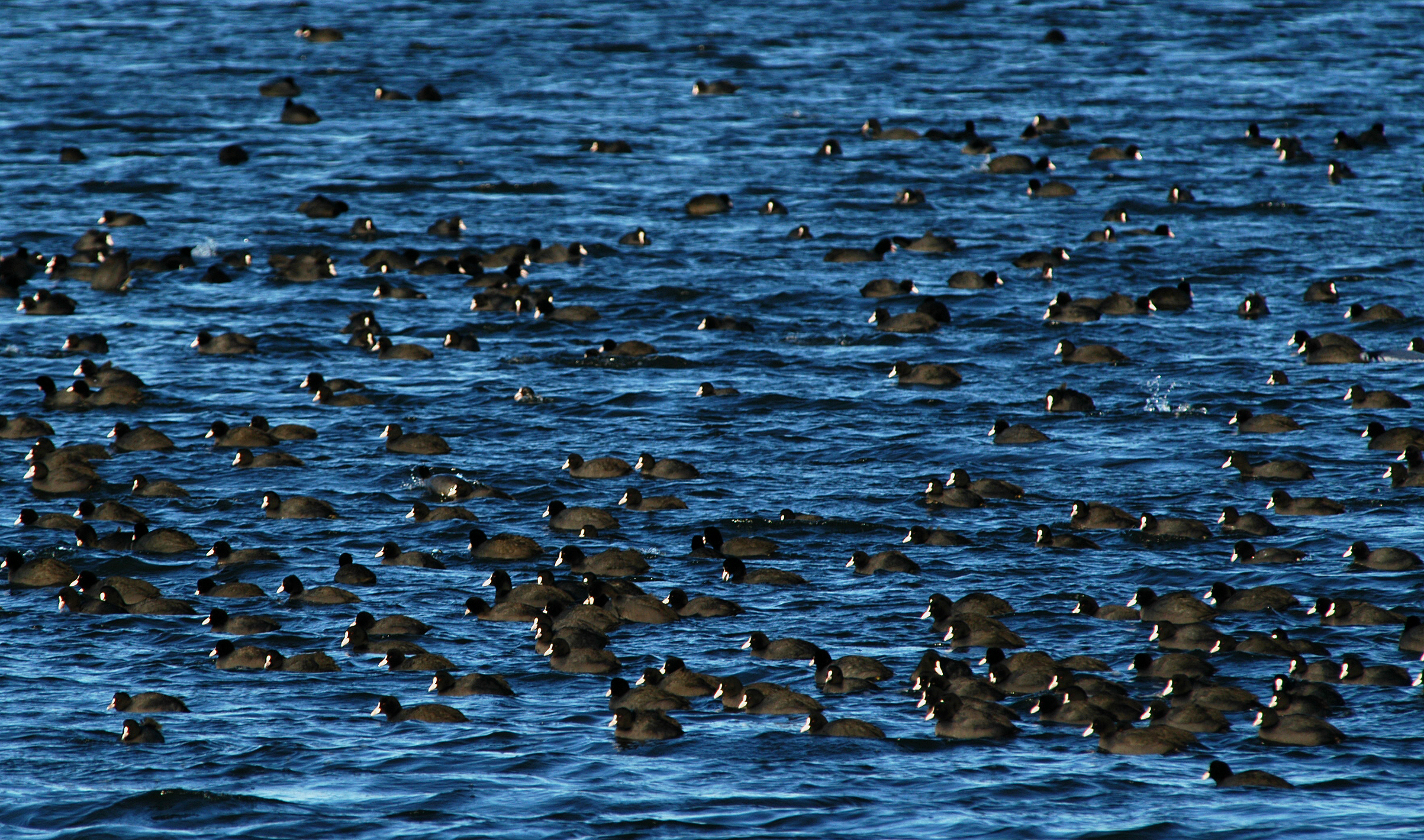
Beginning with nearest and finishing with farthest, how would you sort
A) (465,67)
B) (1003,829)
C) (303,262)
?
1. (1003,829)
2. (303,262)
3. (465,67)

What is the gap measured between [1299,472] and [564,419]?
40.5 feet

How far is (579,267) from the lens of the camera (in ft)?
145

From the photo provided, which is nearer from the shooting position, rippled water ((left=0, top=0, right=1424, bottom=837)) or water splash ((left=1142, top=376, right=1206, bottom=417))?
rippled water ((left=0, top=0, right=1424, bottom=837))

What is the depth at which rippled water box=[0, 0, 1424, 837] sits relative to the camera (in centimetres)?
2183

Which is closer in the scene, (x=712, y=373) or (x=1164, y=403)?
(x=1164, y=403)

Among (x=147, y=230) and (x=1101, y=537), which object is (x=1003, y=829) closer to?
(x=1101, y=537)

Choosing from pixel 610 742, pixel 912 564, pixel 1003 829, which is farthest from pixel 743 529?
pixel 1003 829

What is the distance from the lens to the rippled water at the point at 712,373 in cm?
2183

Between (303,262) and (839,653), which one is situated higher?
(303,262)

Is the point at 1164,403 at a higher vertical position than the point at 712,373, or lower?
lower

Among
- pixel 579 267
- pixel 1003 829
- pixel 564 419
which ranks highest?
pixel 579 267

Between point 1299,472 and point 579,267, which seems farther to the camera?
point 579,267

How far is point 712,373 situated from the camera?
37656 mm

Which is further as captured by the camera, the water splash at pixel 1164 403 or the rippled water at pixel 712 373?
the water splash at pixel 1164 403
